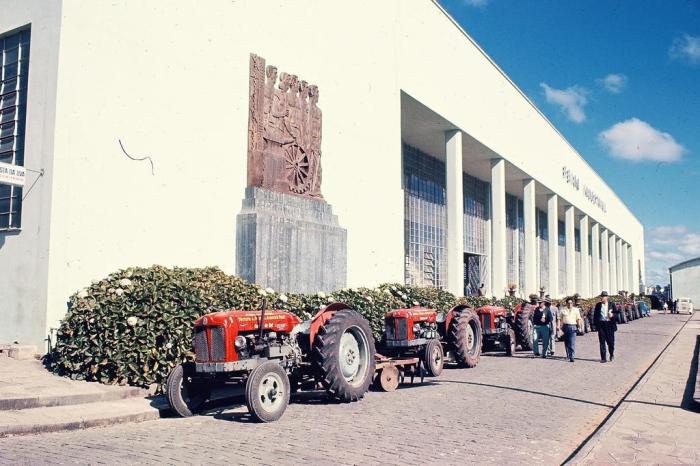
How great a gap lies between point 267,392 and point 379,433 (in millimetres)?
1497

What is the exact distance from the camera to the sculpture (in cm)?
1362

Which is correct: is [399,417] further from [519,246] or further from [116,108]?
[519,246]

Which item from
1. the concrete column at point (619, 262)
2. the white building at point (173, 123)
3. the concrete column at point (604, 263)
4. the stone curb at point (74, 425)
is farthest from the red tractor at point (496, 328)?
the concrete column at point (619, 262)

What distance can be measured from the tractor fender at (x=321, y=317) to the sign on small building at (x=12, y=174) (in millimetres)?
5156

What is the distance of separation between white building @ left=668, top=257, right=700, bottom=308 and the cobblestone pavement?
84.0 metres

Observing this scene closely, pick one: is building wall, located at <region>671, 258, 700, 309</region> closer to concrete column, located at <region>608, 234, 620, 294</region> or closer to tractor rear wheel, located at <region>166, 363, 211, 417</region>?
concrete column, located at <region>608, 234, 620, 294</region>

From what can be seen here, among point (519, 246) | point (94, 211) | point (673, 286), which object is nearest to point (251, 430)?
point (94, 211)

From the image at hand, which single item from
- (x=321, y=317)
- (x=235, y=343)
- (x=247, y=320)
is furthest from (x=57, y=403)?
(x=321, y=317)

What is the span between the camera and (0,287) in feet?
33.9

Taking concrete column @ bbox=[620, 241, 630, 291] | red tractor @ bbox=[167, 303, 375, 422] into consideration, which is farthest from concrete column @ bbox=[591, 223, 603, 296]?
red tractor @ bbox=[167, 303, 375, 422]

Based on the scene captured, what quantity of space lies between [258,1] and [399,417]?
1022 cm

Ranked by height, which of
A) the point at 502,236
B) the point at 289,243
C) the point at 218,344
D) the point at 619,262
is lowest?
the point at 218,344

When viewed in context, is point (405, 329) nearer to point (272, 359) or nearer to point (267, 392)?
point (272, 359)

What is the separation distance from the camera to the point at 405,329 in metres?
11.2
